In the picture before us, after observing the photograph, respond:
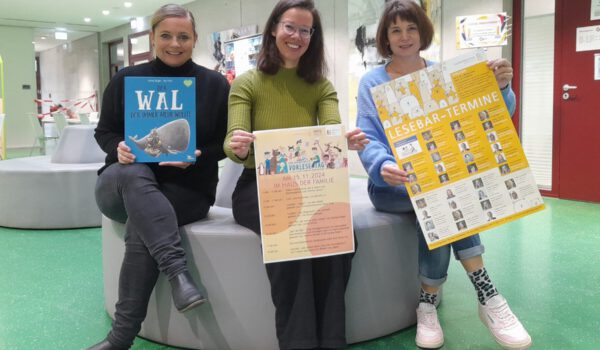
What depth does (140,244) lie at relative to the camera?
1638 mm

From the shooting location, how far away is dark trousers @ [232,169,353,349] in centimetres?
156

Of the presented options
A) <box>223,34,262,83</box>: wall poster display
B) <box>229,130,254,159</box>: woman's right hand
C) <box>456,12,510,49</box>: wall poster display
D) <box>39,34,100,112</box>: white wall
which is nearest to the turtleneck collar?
<box>229,130,254,159</box>: woman's right hand

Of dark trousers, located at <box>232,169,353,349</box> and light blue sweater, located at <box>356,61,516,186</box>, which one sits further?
light blue sweater, located at <box>356,61,516,186</box>

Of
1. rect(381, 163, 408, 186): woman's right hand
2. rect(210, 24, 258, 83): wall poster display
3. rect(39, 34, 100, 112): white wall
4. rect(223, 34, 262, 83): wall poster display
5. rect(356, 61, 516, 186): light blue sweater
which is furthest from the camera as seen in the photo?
rect(39, 34, 100, 112): white wall

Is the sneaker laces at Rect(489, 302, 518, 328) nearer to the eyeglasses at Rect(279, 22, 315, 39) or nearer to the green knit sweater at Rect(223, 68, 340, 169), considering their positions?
the green knit sweater at Rect(223, 68, 340, 169)

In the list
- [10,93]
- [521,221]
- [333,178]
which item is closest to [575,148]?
[521,221]

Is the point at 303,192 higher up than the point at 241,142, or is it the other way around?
the point at 241,142

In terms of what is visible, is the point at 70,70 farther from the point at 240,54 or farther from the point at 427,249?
the point at 427,249

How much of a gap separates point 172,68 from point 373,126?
0.78 meters

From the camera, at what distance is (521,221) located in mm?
3922

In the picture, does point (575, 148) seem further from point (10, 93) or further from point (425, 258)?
point (10, 93)

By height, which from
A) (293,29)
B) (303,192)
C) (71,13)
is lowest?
(303,192)

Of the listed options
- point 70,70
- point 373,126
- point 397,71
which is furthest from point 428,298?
point 70,70

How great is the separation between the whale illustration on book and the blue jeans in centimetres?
74
